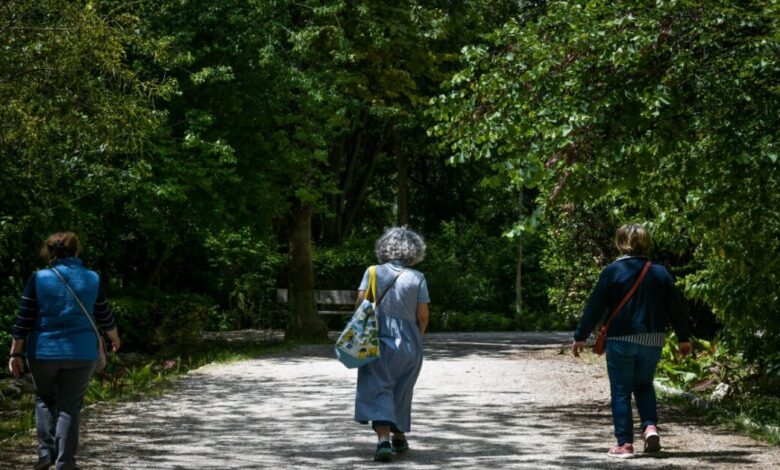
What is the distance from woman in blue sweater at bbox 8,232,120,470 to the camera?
7797 millimetres

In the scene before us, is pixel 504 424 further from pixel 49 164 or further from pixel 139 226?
pixel 139 226

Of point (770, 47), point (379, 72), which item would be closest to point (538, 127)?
point (770, 47)

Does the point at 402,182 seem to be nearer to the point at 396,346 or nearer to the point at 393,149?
the point at 393,149

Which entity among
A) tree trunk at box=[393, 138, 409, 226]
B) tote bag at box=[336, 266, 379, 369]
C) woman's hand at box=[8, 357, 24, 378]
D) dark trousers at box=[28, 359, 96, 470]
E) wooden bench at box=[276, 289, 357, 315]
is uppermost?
tree trunk at box=[393, 138, 409, 226]

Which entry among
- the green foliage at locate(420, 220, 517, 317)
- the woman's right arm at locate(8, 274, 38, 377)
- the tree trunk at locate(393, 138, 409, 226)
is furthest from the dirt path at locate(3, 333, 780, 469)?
the tree trunk at locate(393, 138, 409, 226)

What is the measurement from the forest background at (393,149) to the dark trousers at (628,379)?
1752 mm

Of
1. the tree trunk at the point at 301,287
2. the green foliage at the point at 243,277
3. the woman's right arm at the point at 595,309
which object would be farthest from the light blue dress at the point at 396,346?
the green foliage at the point at 243,277

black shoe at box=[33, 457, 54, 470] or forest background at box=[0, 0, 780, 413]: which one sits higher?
forest background at box=[0, 0, 780, 413]

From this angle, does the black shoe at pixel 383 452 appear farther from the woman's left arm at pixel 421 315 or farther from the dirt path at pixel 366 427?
the woman's left arm at pixel 421 315

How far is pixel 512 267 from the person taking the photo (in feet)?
117

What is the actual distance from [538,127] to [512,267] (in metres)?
25.9

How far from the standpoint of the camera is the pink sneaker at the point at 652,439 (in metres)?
8.84

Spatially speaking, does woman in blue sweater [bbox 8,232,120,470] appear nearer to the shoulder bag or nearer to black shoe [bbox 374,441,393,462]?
the shoulder bag

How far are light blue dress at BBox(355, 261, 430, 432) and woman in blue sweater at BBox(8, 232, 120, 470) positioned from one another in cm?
203
